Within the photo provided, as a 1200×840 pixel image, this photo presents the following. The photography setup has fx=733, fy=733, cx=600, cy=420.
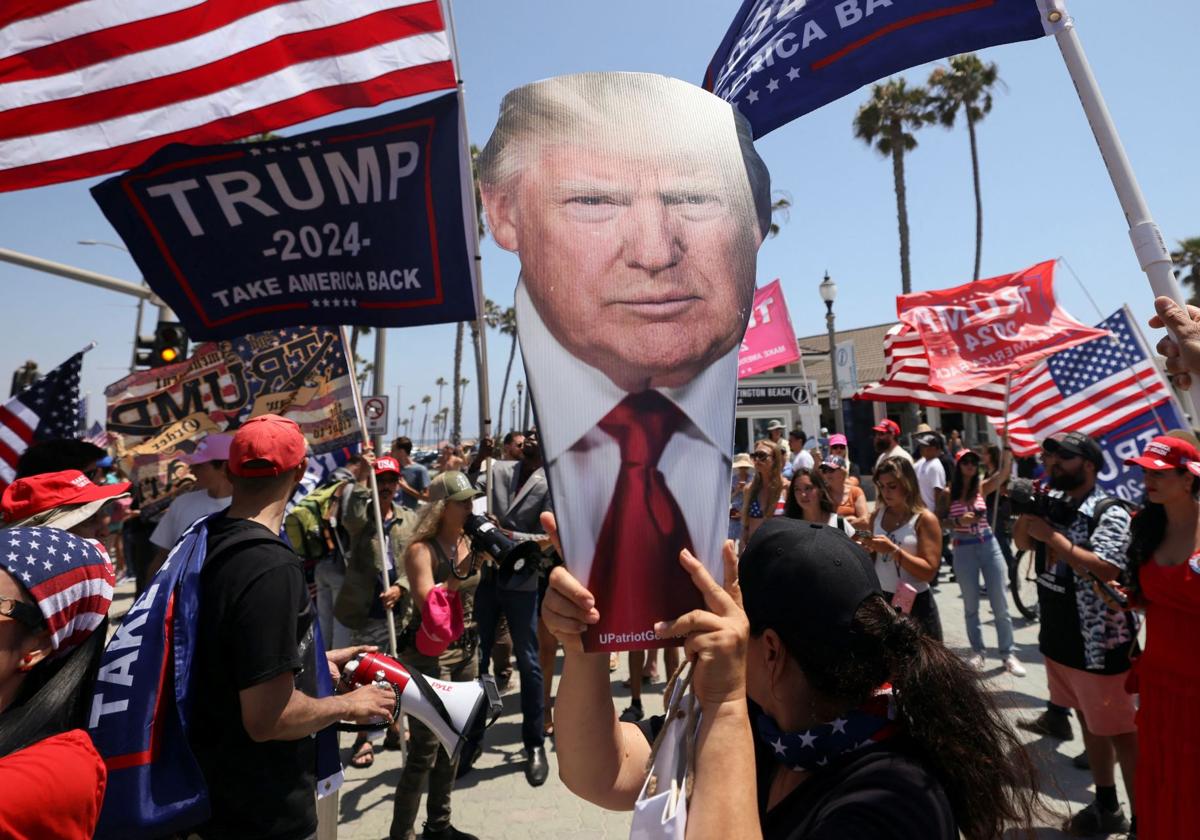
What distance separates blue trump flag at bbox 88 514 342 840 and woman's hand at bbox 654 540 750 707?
5.32 ft

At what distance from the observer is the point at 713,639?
1.25 m

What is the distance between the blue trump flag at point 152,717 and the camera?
2.00 metres

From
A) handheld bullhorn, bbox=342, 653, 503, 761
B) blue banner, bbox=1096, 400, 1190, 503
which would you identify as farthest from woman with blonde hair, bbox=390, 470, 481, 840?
blue banner, bbox=1096, 400, 1190, 503

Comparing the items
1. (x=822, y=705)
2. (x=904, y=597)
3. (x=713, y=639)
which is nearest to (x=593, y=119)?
(x=713, y=639)

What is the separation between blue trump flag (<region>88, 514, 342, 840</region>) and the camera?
2004 mm

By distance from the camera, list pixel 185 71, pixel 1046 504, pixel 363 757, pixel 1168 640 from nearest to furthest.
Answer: pixel 1168 640, pixel 185 71, pixel 1046 504, pixel 363 757

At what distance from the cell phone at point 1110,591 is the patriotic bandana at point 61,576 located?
4482mm

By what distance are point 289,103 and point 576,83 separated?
12.1 ft

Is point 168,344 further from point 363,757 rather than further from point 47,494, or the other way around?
point 47,494

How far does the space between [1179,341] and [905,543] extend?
352 centimetres

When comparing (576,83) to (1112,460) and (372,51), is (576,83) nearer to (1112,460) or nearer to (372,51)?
(372,51)

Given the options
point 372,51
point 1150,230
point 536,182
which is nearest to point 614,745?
point 536,182

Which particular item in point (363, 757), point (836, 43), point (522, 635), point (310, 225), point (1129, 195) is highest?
point (836, 43)

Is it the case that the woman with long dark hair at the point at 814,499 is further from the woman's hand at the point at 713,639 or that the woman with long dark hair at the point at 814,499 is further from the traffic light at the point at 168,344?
the traffic light at the point at 168,344
